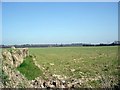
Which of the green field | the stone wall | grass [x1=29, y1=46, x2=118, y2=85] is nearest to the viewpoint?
the stone wall

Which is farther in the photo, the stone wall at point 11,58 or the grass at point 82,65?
the grass at point 82,65

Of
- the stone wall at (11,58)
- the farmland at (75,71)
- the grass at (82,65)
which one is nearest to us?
the stone wall at (11,58)

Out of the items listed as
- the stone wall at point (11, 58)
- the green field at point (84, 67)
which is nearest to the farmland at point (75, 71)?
the green field at point (84, 67)

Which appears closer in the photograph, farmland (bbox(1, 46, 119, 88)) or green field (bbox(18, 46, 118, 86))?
farmland (bbox(1, 46, 119, 88))

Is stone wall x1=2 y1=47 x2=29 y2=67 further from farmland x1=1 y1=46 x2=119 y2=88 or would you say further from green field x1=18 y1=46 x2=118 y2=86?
green field x1=18 y1=46 x2=118 y2=86

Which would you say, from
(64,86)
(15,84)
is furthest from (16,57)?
(15,84)

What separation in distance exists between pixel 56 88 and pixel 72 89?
0.34m

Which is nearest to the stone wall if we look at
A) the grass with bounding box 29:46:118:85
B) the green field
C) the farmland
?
the farmland

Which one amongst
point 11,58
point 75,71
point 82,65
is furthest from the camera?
point 82,65

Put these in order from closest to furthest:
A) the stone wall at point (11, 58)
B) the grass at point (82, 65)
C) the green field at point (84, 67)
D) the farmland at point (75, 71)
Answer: the stone wall at point (11, 58), the farmland at point (75, 71), the green field at point (84, 67), the grass at point (82, 65)

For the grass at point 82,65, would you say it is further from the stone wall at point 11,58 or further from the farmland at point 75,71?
the stone wall at point 11,58

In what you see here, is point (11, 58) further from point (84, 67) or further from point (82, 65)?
point (82, 65)

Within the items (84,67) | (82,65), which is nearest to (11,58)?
(84,67)

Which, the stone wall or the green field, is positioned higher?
the stone wall
